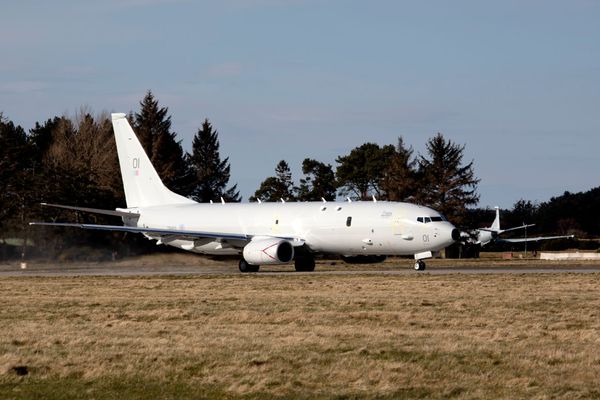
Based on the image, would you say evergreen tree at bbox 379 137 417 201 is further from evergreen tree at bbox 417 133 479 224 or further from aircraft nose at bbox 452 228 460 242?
aircraft nose at bbox 452 228 460 242

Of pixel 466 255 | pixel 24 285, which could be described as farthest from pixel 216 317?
pixel 466 255

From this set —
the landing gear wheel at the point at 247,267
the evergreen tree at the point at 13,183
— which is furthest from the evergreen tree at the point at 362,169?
the landing gear wheel at the point at 247,267

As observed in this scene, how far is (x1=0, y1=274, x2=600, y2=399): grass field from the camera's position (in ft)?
46.0

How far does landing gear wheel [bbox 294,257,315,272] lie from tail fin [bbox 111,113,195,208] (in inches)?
397

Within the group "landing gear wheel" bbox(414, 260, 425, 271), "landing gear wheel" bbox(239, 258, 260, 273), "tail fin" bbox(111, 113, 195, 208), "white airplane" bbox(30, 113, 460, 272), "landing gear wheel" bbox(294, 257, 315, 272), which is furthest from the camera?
"tail fin" bbox(111, 113, 195, 208)

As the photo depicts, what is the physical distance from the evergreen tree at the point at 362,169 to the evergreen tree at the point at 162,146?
23.9m

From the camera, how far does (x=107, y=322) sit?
22859 millimetres

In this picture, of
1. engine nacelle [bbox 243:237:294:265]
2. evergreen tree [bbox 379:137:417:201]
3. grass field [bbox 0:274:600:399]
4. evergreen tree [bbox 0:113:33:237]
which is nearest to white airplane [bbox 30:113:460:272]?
engine nacelle [bbox 243:237:294:265]

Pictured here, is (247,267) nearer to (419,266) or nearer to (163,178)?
(419,266)

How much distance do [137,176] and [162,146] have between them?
54.3 m

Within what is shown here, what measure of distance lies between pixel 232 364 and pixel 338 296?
49.4ft

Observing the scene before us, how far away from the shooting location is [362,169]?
139 meters

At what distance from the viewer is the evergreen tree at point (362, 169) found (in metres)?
137

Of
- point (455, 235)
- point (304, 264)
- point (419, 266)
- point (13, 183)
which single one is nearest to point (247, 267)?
point (304, 264)
